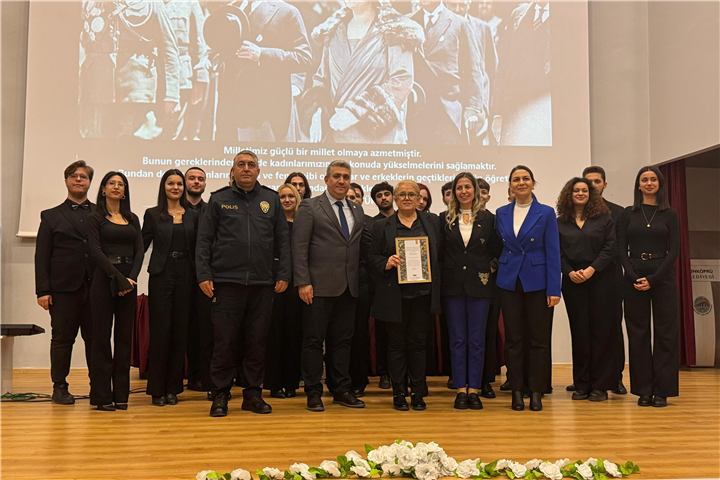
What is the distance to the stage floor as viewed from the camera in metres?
2.62

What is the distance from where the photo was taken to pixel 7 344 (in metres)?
→ 4.60

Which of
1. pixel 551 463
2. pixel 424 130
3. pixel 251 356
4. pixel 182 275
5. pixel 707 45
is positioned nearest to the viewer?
pixel 551 463

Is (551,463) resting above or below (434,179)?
below

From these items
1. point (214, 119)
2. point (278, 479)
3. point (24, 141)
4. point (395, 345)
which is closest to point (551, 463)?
point (278, 479)

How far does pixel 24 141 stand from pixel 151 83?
1.39 m

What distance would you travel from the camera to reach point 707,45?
6.12 meters

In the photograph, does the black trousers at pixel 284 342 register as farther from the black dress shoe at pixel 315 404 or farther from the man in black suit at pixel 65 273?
the man in black suit at pixel 65 273

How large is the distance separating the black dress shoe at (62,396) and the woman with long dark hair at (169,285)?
0.57m

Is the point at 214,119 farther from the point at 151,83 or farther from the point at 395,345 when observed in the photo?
the point at 395,345

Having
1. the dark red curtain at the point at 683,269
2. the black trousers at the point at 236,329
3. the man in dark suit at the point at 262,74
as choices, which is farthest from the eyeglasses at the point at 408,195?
the dark red curtain at the point at 683,269

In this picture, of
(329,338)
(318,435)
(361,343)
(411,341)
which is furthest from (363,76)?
(318,435)

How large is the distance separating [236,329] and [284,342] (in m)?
0.72

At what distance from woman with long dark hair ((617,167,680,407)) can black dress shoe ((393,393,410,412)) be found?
5.21 feet

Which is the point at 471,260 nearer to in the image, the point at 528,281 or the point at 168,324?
the point at 528,281
